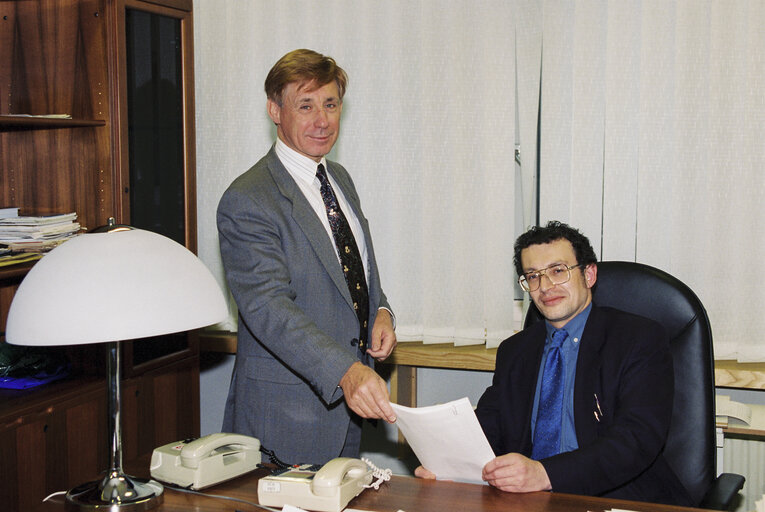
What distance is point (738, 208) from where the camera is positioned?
279 cm

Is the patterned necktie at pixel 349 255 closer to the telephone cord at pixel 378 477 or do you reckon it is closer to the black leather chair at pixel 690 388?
the telephone cord at pixel 378 477

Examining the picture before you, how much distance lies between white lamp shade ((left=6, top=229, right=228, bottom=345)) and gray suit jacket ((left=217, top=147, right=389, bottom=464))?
52 cm

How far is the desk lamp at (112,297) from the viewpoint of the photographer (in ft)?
4.43

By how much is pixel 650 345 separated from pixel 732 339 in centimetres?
105

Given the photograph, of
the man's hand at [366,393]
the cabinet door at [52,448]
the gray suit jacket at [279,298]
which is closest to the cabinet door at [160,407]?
the cabinet door at [52,448]

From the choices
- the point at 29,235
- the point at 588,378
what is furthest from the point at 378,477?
the point at 29,235

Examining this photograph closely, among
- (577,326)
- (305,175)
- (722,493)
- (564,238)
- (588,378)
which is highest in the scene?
(305,175)

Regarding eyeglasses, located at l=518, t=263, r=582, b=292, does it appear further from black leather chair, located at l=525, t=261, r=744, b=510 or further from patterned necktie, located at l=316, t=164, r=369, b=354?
patterned necktie, located at l=316, t=164, r=369, b=354

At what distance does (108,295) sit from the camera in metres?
1.36

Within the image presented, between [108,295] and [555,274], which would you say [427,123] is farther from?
[108,295]

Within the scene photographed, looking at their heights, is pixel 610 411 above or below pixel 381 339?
below

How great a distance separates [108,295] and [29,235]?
1.44 m

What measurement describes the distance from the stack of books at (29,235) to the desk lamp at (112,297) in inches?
49.2

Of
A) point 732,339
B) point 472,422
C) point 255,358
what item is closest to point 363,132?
point 255,358
